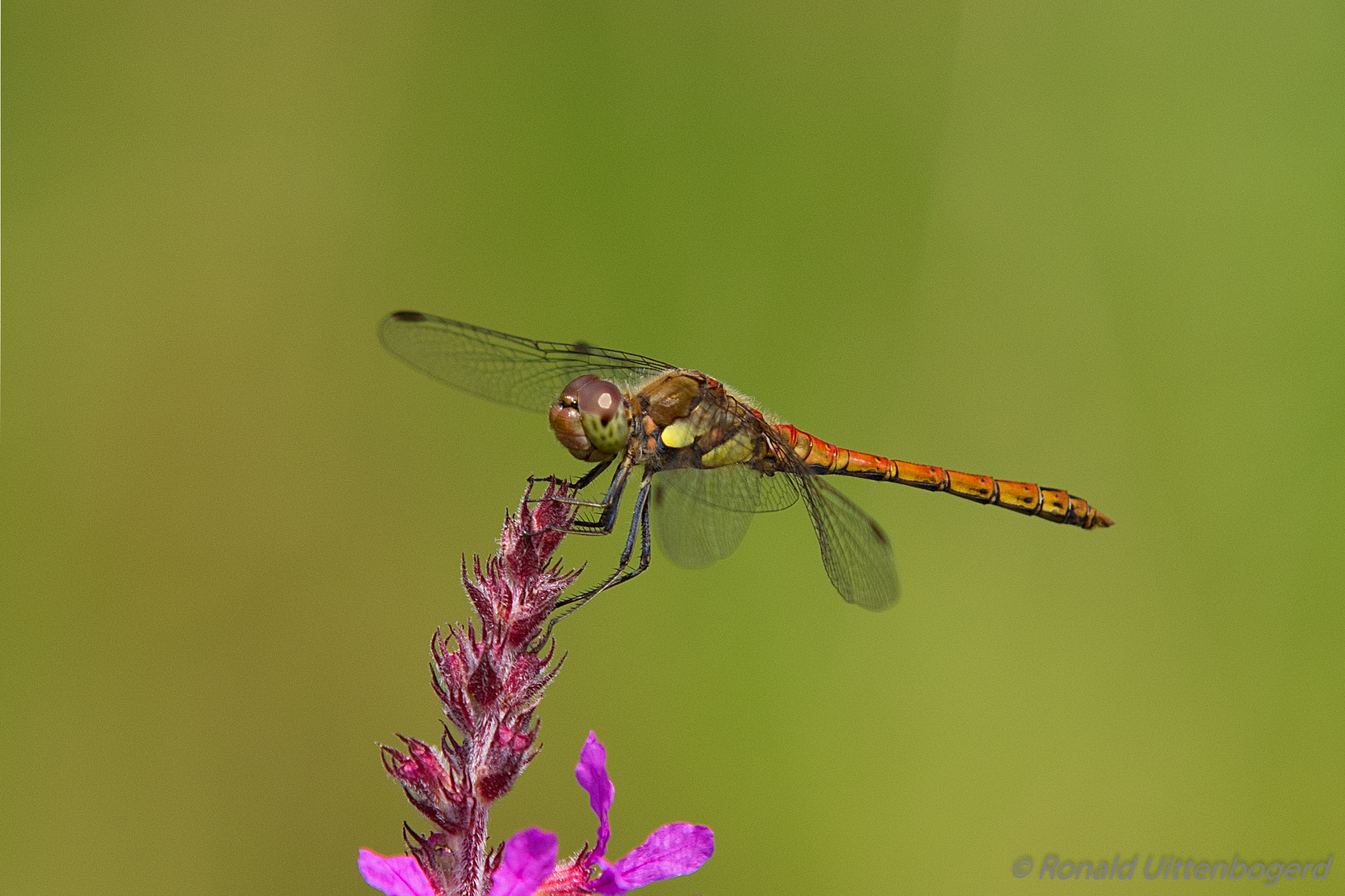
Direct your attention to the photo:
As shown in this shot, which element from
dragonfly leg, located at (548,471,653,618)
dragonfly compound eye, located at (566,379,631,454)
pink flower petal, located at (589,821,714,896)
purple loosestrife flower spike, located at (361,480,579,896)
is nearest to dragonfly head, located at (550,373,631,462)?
dragonfly compound eye, located at (566,379,631,454)

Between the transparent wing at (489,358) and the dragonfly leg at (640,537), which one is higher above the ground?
the transparent wing at (489,358)

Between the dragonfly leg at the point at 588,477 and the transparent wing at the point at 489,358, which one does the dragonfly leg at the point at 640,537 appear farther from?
the transparent wing at the point at 489,358

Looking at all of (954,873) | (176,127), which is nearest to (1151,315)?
(954,873)

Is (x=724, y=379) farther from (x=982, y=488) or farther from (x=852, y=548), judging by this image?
(x=852, y=548)

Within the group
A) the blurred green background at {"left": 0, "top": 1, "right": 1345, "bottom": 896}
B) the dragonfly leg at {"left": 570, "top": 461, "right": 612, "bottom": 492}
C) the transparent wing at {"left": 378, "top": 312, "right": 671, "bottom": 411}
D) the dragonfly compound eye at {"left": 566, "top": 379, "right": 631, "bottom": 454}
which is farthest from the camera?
the blurred green background at {"left": 0, "top": 1, "right": 1345, "bottom": 896}

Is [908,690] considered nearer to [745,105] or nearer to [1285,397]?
[1285,397]

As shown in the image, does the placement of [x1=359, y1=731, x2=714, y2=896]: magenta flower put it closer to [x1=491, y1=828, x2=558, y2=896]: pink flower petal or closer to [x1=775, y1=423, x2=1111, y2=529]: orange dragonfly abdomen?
[x1=491, y1=828, x2=558, y2=896]: pink flower petal

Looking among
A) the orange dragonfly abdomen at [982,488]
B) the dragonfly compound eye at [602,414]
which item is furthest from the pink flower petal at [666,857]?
the orange dragonfly abdomen at [982,488]
